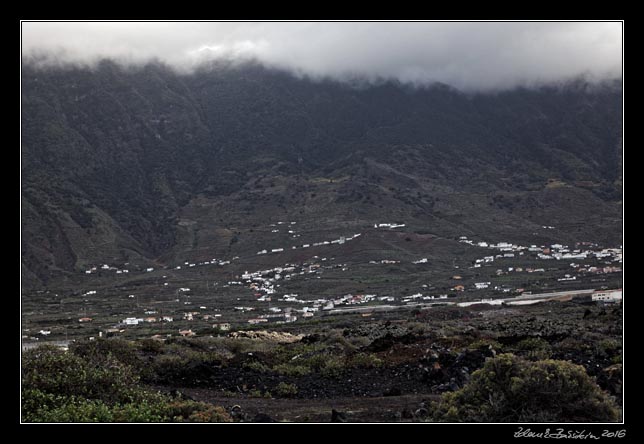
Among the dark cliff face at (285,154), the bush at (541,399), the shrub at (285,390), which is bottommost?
the shrub at (285,390)

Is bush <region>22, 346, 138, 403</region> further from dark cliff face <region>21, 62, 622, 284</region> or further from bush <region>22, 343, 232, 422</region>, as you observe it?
dark cliff face <region>21, 62, 622, 284</region>

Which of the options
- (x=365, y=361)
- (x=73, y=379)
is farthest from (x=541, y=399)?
(x=73, y=379)

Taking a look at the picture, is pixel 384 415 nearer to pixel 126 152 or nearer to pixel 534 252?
pixel 534 252

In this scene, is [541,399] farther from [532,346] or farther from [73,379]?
[532,346]

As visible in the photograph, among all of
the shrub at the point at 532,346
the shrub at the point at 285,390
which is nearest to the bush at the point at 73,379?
the shrub at the point at 285,390

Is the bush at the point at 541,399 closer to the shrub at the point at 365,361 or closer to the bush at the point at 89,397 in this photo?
the bush at the point at 89,397

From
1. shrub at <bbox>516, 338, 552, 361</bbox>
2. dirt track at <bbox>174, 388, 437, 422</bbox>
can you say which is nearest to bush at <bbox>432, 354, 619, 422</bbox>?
dirt track at <bbox>174, 388, 437, 422</bbox>
